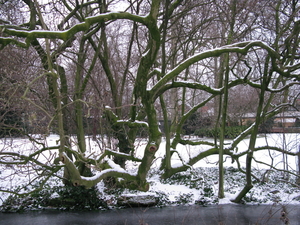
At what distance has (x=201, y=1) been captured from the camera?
30.4 ft

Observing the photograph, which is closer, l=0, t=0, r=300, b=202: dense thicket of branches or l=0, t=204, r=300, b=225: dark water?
l=0, t=0, r=300, b=202: dense thicket of branches

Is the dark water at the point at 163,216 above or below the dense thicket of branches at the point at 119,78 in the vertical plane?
below

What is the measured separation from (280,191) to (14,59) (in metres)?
9.09

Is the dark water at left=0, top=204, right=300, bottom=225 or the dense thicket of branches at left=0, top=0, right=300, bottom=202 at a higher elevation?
the dense thicket of branches at left=0, top=0, right=300, bottom=202

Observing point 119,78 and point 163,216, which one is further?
point 119,78

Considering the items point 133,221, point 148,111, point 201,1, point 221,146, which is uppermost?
point 201,1

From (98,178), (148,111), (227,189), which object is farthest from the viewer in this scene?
(227,189)

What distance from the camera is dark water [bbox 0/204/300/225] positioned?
25.0 feet

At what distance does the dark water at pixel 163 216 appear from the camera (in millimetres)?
7617

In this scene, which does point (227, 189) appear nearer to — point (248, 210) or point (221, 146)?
point (248, 210)

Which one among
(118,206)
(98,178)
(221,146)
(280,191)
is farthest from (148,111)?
(280,191)

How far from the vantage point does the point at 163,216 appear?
817 cm

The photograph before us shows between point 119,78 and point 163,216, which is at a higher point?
point 119,78

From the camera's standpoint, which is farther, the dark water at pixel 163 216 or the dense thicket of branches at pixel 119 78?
the dark water at pixel 163 216
